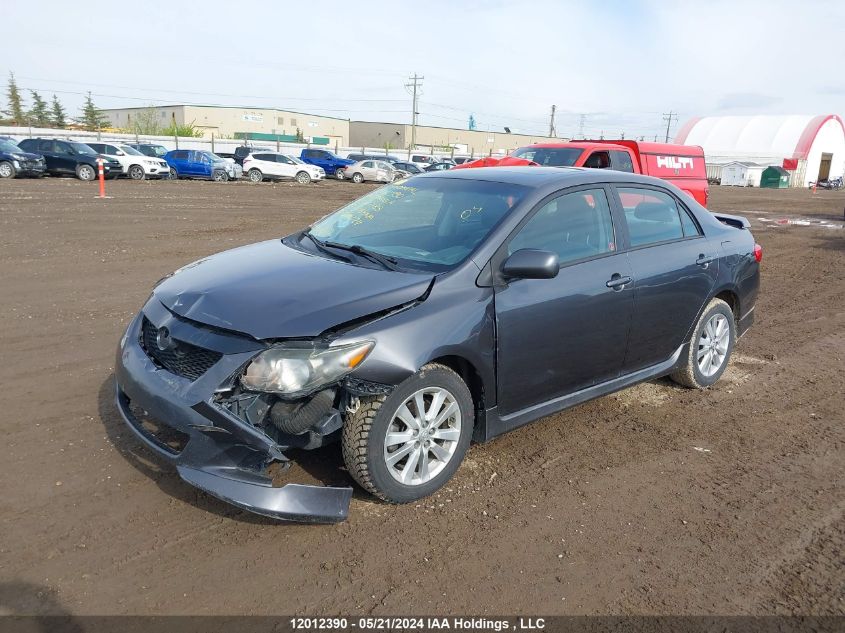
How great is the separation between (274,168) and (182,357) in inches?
1182

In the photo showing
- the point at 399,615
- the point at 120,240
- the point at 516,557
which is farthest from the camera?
the point at 120,240

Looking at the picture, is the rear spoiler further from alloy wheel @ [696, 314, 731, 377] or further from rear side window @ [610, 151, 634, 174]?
rear side window @ [610, 151, 634, 174]

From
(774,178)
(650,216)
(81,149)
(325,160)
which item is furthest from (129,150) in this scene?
(774,178)

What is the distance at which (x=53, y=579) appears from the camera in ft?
9.02

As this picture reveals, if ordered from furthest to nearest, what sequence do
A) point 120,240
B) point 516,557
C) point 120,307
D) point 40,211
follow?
point 40,211
point 120,240
point 120,307
point 516,557

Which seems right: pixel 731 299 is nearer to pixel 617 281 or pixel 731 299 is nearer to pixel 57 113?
pixel 617 281

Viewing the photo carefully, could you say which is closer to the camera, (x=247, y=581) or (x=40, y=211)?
(x=247, y=581)

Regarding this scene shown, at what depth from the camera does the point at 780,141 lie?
234 ft

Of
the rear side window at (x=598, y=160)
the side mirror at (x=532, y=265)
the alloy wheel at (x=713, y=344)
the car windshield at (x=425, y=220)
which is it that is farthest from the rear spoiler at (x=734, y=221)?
the rear side window at (x=598, y=160)

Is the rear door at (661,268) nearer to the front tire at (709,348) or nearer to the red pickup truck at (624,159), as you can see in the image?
the front tire at (709,348)

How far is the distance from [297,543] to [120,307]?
471cm

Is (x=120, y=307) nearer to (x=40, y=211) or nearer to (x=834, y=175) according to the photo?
(x=40, y=211)

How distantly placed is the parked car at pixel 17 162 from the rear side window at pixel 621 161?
20.5m

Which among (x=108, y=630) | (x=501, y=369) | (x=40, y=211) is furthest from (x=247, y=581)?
(x=40, y=211)
